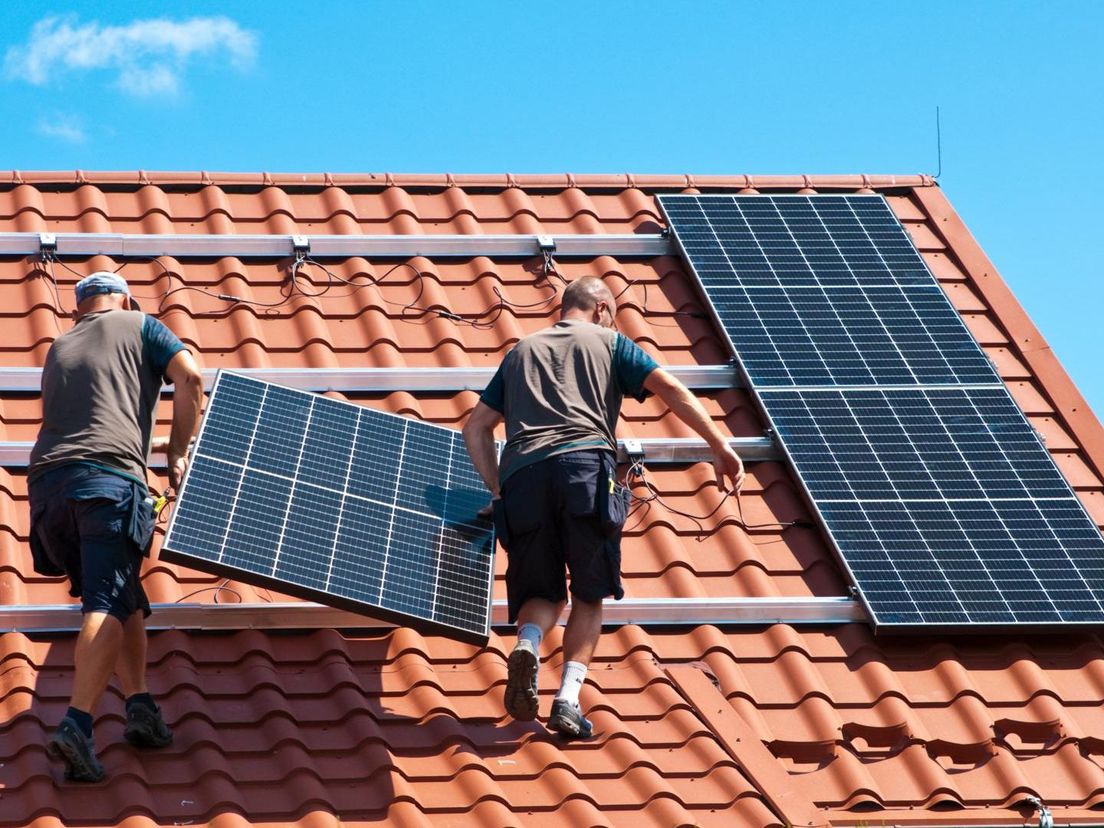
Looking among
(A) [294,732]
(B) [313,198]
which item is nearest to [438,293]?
(B) [313,198]

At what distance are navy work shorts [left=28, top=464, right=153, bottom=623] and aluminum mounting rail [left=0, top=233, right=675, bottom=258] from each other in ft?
10.2

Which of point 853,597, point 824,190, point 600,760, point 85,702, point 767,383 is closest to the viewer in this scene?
point 85,702

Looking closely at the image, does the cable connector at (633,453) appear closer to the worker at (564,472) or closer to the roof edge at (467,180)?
the worker at (564,472)

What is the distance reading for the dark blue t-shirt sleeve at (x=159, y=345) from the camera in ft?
23.6

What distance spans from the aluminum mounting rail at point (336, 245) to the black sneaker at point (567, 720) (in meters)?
3.94

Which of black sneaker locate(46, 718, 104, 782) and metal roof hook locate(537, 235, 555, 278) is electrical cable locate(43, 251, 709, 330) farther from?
black sneaker locate(46, 718, 104, 782)

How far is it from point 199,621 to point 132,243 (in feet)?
10.1

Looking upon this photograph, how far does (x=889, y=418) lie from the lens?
9.27m

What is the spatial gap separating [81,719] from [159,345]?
1595 millimetres

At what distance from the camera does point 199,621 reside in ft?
25.2

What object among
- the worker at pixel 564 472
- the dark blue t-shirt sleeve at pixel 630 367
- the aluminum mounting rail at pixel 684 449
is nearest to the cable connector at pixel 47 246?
the worker at pixel 564 472

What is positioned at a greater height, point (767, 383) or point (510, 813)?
point (767, 383)

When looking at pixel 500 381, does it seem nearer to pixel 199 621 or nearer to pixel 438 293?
pixel 199 621

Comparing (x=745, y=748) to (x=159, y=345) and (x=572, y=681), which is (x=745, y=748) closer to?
(x=572, y=681)
